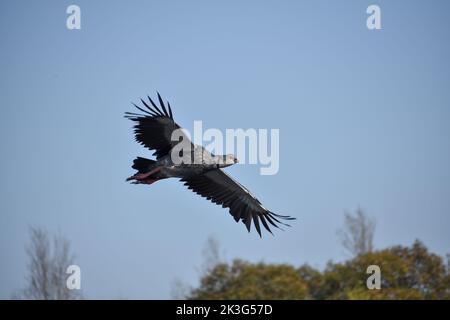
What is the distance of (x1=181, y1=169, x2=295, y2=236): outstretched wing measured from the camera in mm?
18625

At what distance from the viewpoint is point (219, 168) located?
17.8m

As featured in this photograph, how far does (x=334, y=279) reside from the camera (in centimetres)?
3866

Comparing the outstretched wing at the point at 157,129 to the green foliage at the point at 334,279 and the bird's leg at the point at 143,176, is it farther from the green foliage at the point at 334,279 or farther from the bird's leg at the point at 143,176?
the green foliage at the point at 334,279

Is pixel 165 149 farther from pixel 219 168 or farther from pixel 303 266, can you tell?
pixel 303 266

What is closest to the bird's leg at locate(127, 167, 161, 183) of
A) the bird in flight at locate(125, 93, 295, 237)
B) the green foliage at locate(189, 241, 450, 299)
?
the bird in flight at locate(125, 93, 295, 237)

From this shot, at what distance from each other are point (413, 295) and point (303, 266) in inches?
264

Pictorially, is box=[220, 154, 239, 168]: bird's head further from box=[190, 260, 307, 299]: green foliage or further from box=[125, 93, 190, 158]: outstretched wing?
box=[190, 260, 307, 299]: green foliage

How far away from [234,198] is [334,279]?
68.4ft

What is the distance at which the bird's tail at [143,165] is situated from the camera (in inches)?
669

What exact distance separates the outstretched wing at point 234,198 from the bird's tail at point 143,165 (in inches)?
65.2

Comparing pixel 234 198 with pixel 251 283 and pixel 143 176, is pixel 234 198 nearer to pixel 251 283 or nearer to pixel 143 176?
pixel 143 176

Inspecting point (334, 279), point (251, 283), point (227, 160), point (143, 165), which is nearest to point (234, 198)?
point (227, 160)
